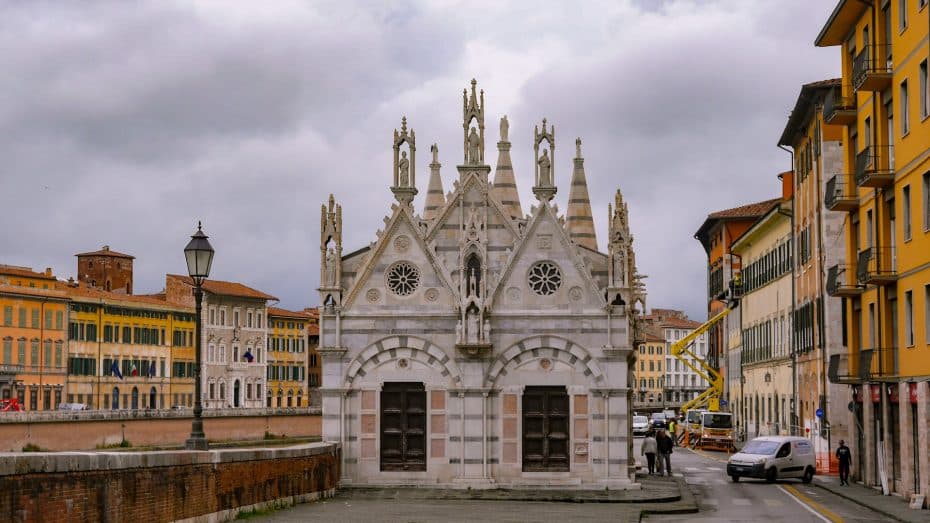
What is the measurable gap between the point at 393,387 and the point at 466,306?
2.73 metres

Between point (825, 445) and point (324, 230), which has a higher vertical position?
point (324, 230)

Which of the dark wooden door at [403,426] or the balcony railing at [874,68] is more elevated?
the balcony railing at [874,68]

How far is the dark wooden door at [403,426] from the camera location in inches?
1410

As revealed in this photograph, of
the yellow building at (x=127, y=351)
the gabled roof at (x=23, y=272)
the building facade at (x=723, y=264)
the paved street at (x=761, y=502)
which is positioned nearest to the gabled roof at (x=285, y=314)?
the yellow building at (x=127, y=351)

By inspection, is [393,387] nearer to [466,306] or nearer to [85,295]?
[466,306]

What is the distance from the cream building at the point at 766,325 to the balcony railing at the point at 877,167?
93.9 feet

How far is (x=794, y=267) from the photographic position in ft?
216

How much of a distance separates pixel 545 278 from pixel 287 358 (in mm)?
109252

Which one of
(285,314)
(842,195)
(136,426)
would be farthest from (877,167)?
(285,314)

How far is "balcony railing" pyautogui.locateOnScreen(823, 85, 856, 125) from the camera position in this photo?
4159 centimetres

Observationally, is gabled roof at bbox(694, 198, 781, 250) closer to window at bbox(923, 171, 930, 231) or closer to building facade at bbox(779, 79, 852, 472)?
building facade at bbox(779, 79, 852, 472)

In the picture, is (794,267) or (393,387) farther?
(794,267)

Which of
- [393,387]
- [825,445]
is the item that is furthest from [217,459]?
[825,445]

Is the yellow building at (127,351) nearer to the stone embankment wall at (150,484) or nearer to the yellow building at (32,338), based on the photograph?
the yellow building at (32,338)
